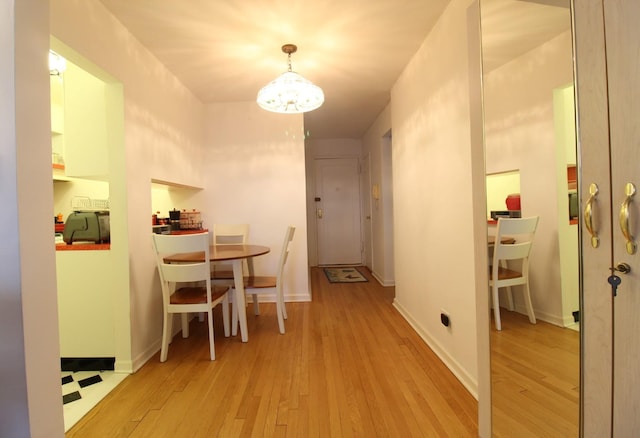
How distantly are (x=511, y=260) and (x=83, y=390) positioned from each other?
2458 mm

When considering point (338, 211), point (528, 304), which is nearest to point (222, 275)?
point (528, 304)

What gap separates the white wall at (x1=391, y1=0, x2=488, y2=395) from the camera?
1.59 metres

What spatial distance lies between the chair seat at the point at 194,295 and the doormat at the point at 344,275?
221 centimetres

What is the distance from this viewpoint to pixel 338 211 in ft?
17.6

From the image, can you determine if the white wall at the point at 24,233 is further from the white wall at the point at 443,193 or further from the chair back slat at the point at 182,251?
the white wall at the point at 443,193

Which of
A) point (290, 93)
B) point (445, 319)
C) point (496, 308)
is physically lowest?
point (445, 319)

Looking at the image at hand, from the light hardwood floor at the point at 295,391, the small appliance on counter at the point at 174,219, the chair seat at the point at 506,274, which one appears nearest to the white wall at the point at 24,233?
the light hardwood floor at the point at 295,391

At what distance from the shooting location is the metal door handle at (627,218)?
71 centimetres

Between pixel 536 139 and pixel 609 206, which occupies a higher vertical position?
pixel 536 139

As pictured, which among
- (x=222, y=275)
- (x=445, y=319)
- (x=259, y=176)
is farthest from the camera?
(x=259, y=176)

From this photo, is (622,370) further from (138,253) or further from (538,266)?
(138,253)

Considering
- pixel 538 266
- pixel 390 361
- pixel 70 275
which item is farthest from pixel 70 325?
pixel 538 266

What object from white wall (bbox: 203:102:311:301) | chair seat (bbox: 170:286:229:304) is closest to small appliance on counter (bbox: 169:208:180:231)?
white wall (bbox: 203:102:311:301)

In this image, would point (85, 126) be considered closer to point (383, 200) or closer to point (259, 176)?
point (259, 176)
